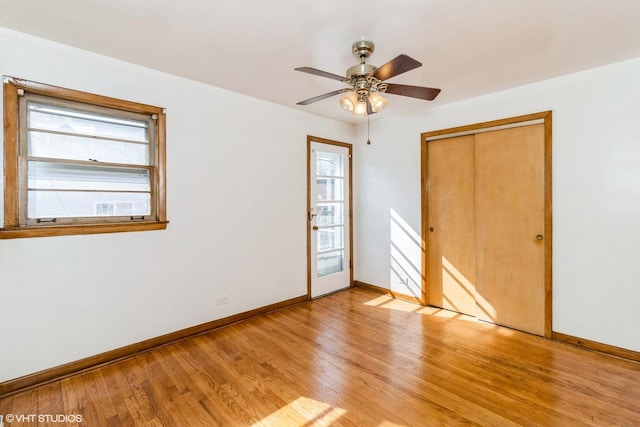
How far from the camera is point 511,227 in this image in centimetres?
324

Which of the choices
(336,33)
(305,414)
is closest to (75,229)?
(305,414)

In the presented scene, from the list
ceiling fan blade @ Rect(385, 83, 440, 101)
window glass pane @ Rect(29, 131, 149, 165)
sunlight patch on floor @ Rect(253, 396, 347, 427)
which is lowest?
sunlight patch on floor @ Rect(253, 396, 347, 427)

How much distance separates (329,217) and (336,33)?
2671 millimetres

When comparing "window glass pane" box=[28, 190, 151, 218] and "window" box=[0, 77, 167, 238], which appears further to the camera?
"window glass pane" box=[28, 190, 151, 218]

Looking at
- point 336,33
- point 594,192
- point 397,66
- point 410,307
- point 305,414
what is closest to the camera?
point 397,66

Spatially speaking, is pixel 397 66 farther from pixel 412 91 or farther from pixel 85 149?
pixel 85 149

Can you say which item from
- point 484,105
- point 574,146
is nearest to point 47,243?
point 484,105

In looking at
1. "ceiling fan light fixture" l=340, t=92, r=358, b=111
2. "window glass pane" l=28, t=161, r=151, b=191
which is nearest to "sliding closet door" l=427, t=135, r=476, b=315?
"ceiling fan light fixture" l=340, t=92, r=358, b=111

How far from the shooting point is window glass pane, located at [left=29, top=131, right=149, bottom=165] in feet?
7.45

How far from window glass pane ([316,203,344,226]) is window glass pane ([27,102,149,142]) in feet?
7.66

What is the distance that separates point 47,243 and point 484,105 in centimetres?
435

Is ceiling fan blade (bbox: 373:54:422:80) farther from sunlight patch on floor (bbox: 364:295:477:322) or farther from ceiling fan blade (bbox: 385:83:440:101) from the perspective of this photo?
sunlight patch on floor (bbox: 364:295:477:322)

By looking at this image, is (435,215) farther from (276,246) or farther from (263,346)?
(263,346)

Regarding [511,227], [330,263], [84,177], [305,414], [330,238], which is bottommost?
[305,414]
